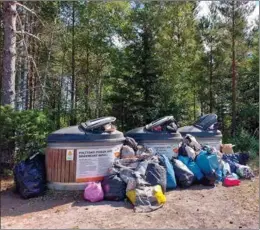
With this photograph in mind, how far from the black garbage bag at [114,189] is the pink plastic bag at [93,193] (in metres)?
0.08

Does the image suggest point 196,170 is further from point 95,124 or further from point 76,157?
point 76,157

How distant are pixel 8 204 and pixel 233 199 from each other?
123 inches

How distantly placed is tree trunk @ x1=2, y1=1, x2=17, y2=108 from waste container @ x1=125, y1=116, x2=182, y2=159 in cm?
224

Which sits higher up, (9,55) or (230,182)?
(9,55)

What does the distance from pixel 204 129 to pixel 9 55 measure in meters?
4.09

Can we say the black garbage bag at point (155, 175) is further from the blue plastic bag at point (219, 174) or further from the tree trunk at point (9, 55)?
the tree trunk at point (9, 55)

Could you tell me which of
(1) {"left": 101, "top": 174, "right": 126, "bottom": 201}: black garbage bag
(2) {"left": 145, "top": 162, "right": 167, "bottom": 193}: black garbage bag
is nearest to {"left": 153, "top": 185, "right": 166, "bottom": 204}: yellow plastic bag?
(2) {"left": 145, "top": 162, "right": 167, "bottom": 193}: black garbage bag

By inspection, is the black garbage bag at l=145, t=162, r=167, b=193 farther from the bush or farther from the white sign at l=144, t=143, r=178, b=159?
the bush

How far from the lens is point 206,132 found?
21.8 feet

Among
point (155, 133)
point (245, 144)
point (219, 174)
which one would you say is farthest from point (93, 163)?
point (245, 144)

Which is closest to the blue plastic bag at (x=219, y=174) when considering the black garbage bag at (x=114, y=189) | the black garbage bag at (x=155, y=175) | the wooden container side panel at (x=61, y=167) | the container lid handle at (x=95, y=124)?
the black garbage bag at (x=155, y=175)

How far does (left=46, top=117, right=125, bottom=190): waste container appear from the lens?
443 centimetres

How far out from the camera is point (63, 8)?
1198 centimetres

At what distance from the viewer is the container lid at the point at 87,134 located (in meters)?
4.45
